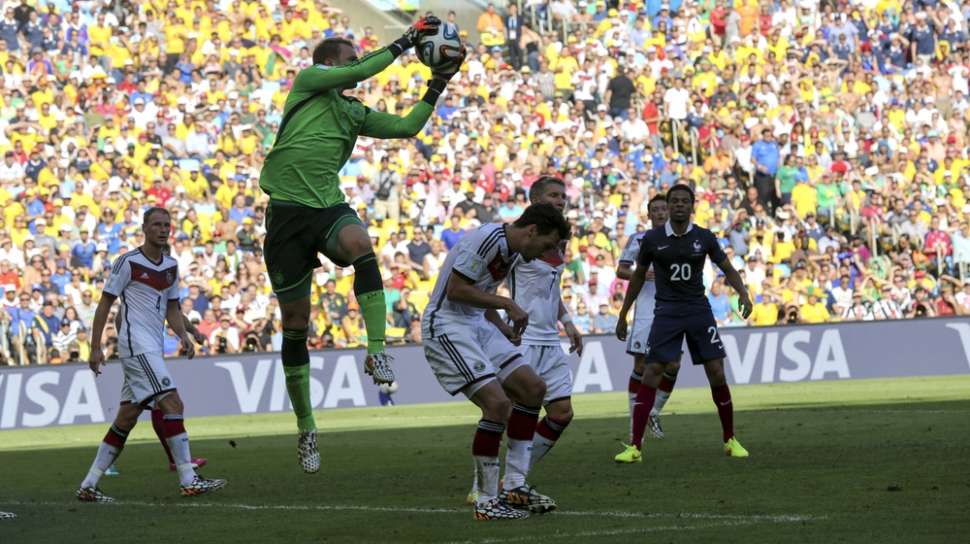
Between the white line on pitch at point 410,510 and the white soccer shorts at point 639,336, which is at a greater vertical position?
the white soccer shorts at point 639,336

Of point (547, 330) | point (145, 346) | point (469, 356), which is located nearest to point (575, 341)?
point (547, 330)

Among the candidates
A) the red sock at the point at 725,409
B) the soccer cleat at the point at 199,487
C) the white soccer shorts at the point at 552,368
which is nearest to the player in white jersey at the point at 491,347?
the white soccer shorts at the point at 552,368

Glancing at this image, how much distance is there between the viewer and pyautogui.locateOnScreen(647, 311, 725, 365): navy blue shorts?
1483cm

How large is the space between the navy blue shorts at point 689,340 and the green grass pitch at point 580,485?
0.86 meters

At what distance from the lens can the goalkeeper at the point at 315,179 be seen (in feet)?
37.4

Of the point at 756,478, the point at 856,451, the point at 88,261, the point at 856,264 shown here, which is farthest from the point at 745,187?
the point at 756,478

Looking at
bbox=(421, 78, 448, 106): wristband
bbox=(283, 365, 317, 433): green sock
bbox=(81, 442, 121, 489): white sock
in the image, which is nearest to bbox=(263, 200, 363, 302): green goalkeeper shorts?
bbox=(283, 365, 317, 433): green sock

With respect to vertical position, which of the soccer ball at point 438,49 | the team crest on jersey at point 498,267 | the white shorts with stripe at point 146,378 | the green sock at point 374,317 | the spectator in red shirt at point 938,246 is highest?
the soccer ball at point 438,49

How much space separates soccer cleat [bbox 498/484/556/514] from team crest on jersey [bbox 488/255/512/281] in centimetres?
137

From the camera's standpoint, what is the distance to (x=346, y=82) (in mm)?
11344

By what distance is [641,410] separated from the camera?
14.7 m

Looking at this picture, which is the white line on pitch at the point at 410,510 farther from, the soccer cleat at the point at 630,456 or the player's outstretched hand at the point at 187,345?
the soccer cleat at the point at 630,456

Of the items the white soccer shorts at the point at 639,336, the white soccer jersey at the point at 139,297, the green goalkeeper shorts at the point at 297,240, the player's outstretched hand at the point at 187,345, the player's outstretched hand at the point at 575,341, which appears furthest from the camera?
the white soccer shorts at the point at 639,336

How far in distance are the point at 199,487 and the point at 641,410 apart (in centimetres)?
392
